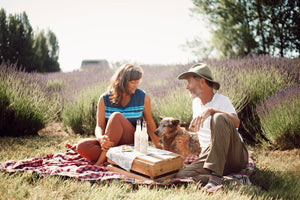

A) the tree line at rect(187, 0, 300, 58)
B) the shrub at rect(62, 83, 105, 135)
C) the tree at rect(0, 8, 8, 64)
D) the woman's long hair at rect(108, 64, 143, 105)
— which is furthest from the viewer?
the tree at rect(0, 8, 8, 64)

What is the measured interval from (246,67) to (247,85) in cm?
75

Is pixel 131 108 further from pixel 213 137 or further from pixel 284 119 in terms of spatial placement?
pixel 284 119

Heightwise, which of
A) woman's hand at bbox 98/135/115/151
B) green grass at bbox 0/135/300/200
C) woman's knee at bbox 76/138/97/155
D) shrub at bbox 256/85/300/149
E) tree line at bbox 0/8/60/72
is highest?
tree line at bbox 0/8/60/72

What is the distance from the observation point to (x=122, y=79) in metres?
3.44

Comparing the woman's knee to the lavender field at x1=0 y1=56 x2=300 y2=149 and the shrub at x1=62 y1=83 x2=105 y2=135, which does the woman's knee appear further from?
the shrub at x1=62 y1=83 x2=105 y2=135

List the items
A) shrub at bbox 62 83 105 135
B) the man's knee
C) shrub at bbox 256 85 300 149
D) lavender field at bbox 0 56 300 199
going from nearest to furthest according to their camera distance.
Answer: lavender field at bbox 0 56 300 199, the man's knee, shrub at bbox 256 85 300 149, shrub at bbox 62 83 105 135

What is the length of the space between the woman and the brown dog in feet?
0.58

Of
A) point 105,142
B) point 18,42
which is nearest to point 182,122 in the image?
point 105,142

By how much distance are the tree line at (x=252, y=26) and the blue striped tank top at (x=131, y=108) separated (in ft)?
32.1

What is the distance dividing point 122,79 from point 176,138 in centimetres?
114

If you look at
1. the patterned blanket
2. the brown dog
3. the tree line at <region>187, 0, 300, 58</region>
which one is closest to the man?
the patterned blanket

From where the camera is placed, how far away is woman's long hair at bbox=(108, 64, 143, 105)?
340 cm

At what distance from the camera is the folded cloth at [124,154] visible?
271 centimetres

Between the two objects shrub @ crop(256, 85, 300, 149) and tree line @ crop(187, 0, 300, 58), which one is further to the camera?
tree line @ crop(187, 0, 300, 58)
